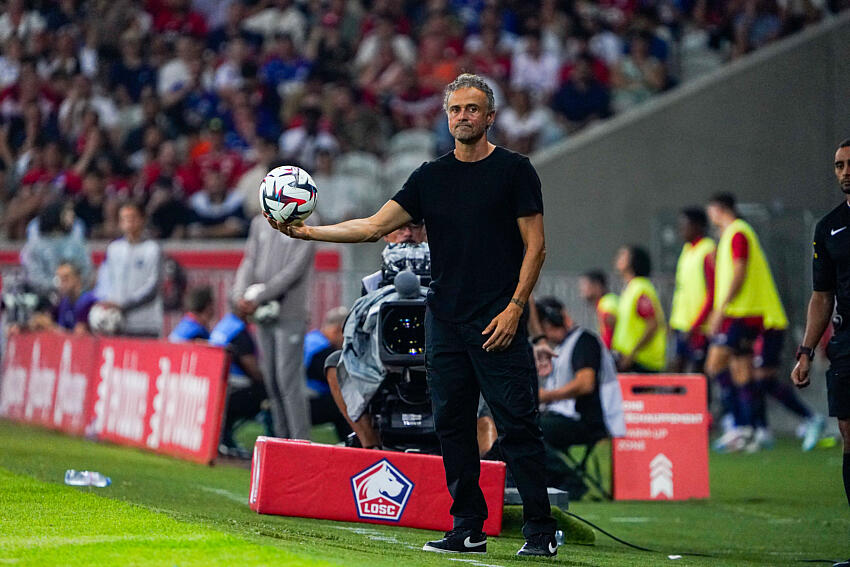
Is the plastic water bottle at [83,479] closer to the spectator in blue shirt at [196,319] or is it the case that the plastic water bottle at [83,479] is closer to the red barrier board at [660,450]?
the red barrier board at [660,450]

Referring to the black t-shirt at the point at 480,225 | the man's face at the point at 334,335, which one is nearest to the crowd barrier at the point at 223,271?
the man's face at the point at 334,335

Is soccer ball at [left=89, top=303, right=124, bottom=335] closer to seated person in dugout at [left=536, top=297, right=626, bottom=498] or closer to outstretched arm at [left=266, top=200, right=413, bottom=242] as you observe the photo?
seated person in dugout at [left=536, top=297, right=626, bottom=498]

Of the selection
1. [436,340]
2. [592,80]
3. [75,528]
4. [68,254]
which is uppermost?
[592,80]

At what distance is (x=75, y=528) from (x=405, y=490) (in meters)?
1.99

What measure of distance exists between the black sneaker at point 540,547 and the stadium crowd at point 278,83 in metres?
11.7

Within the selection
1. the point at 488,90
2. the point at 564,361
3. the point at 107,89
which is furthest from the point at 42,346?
the point at 488,90

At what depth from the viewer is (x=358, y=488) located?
305 inches

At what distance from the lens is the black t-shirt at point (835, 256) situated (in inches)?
284

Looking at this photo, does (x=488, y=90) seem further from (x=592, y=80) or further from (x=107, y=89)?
Result: (x=107, y=89)

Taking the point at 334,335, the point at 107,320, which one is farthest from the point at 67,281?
the point at 334,335

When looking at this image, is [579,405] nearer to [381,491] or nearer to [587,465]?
[587,465]

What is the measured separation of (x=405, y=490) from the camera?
7754 mm

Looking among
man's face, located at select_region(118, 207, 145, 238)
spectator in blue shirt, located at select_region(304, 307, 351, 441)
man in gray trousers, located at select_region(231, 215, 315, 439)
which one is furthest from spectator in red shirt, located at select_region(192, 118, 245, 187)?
man in gray trousers, located at select_region(231, 215, 315, 439)

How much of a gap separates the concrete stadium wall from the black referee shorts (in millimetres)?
11268
